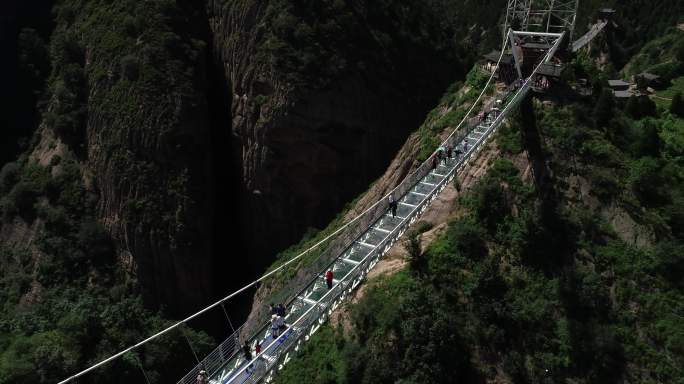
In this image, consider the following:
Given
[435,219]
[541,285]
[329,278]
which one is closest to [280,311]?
[329,278]

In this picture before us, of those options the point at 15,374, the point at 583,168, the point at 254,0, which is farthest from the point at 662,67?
the point at 15,374

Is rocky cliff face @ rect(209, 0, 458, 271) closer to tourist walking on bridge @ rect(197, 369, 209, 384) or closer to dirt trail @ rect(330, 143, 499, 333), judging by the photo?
dirt trail @ rect(330, 143, 499, 333)

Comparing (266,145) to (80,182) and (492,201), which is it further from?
(492,201)

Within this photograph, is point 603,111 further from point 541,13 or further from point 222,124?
point 222,124

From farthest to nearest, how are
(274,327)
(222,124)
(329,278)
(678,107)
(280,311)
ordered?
(222,124) < (678,107) < (329,278) < (280,311) < (274,327)

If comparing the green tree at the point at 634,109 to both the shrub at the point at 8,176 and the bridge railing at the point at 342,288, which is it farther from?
the shrub at the point at 8,176

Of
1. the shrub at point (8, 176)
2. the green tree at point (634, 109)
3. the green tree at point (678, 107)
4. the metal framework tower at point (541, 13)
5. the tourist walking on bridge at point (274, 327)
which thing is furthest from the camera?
the shrub at point (8, 176)

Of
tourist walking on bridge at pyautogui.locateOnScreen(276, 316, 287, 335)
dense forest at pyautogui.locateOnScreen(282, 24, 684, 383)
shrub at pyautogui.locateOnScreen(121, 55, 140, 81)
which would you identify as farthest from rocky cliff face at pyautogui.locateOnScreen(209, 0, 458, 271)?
tourist walking on bridge at pyautogui.locateOnScreen(276, 316, 287, 335)

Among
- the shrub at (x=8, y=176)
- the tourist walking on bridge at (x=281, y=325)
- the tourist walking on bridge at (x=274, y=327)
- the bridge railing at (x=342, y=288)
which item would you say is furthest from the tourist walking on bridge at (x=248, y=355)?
the shrub at (x=8, y=176)
